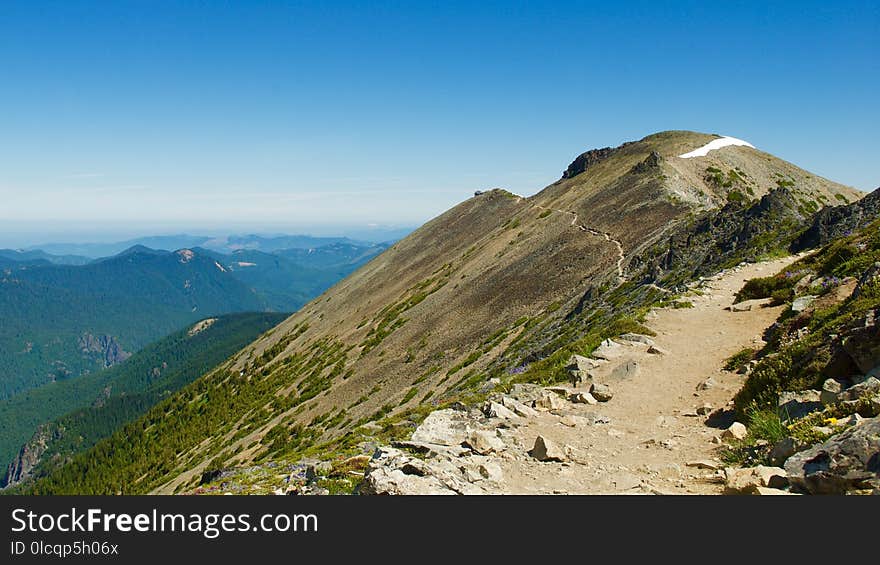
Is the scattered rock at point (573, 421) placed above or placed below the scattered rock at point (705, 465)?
below

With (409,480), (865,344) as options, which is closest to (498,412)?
(409,480)

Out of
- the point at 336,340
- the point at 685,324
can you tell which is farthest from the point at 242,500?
the point at 336,340

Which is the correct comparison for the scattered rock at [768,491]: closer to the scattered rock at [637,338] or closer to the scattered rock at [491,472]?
the scattered rock at [491,472]

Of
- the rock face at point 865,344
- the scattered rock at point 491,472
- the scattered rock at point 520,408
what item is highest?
the rock face at point 865,344

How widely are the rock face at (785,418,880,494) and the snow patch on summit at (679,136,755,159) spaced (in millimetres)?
68781

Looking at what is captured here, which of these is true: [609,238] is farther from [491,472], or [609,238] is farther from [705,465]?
[491,472]

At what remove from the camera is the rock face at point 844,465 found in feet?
22.4

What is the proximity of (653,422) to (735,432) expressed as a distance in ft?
7.86

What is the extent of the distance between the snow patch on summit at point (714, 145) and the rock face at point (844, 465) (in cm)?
6878

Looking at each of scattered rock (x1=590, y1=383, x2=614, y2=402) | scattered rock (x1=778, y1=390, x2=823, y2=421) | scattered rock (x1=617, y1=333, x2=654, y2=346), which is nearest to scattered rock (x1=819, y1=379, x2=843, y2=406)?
scattered rock (x1=778, y1=390, x2=823, y2=421)

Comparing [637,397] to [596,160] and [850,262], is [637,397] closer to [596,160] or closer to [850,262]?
[850,262]

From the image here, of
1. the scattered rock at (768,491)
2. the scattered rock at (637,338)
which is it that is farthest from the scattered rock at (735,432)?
the scattered rock at (637,338)

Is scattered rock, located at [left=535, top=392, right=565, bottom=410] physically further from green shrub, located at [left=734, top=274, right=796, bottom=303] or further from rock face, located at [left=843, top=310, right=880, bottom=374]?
green shrub, located at [left=734, top=274, right=796, bottom=303]

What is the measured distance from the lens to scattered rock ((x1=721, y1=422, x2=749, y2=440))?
34.6 ft
